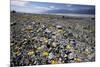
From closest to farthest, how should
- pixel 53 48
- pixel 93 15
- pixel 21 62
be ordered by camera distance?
pixel 21 62
pixel 53 48
pixel 93 15

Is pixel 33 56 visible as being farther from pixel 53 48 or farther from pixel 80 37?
pixel 80 37

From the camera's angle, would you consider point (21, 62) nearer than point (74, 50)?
Yes

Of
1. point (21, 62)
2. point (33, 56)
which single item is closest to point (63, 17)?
point (33, 56)

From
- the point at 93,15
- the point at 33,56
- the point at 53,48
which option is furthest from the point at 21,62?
the point at 93,15

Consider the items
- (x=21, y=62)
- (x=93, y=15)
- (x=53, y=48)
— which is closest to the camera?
(x=21, y=62)

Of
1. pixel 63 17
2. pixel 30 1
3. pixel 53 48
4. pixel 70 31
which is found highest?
pixel 30 1

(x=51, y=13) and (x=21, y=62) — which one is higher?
(x=51, y=13)
